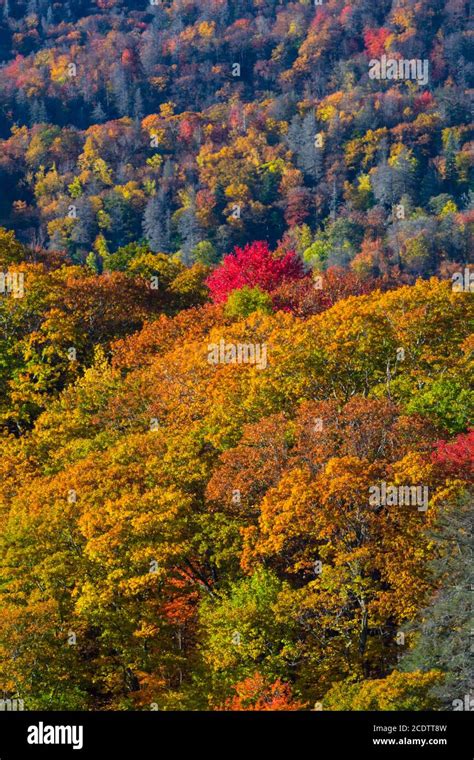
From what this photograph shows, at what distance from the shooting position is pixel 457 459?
4462 centimetres

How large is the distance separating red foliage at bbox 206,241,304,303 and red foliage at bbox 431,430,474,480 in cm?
3623

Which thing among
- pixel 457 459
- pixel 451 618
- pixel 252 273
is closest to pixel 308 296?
pixel 252 273

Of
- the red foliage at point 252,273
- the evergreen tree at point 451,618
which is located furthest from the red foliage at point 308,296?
the evergreen tree at point 451,618

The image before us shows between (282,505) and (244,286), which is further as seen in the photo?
(244,286)

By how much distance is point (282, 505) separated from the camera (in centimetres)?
4403

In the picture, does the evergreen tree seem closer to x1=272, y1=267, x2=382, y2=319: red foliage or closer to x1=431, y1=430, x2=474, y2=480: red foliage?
x1=431, y1=430, x2=474, y2=480: red foliage

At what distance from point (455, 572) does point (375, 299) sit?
84.9 feet

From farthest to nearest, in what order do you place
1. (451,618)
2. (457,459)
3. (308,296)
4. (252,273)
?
1. (252,273)
2. (308,296)
3. (457,459)
4. (451,618)

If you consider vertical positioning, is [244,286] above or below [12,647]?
above

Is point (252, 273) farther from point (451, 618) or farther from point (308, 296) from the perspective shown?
point (451, 618)

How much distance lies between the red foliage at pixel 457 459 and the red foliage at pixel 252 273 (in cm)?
3623

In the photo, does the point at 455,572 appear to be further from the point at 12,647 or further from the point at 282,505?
the point at 12,647

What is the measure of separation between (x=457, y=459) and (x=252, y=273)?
135 feet
